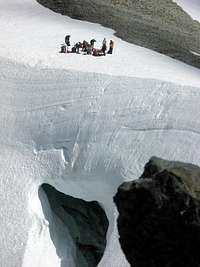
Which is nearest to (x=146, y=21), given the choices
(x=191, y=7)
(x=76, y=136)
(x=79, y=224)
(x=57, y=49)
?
(x=57, y=49)

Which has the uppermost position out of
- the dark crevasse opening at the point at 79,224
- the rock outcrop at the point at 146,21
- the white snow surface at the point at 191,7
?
the rock outcrop at the point at 146,21

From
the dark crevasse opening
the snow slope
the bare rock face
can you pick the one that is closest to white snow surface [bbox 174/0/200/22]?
the snow slope

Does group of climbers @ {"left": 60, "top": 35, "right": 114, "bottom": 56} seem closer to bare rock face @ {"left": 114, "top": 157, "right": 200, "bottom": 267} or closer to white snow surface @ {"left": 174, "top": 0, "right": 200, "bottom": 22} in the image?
bare rock face @ {"left": 114, "top": 157, "right": 200, "bottom": 267}

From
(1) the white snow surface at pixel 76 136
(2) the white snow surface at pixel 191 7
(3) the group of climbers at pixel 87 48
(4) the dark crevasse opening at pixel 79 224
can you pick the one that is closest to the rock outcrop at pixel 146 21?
(2) the white snow surface at pixel 191 7

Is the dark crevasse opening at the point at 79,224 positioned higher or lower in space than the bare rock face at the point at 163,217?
lower

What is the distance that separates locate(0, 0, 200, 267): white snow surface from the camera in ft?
82.7

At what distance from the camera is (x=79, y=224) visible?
26422 millimetres

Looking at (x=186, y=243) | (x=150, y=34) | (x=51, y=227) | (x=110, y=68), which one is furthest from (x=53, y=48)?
(x=186, y=243)

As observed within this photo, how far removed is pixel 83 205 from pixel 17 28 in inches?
502

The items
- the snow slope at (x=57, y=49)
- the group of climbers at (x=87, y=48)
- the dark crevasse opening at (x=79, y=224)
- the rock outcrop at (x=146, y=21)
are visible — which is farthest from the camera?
the rock outcrop at (x=146, y=21)

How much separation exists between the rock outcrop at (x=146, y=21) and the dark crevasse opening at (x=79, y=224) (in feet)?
32.9

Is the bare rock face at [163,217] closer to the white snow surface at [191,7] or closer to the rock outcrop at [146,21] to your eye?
the rock outcrop at [146,21]

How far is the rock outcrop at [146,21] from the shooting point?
3518cm

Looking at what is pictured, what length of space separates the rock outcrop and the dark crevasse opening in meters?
10.0
